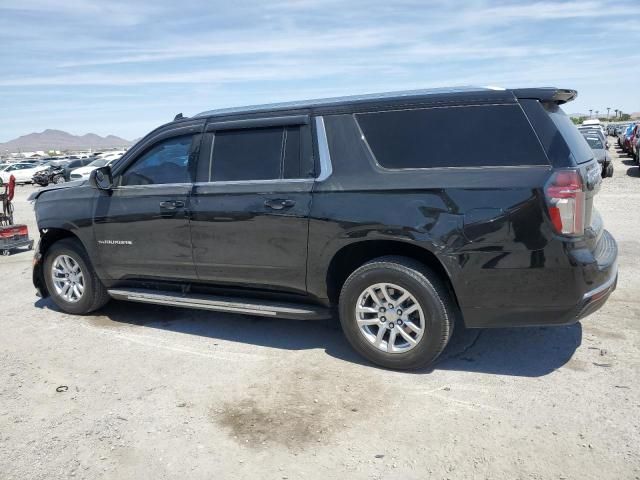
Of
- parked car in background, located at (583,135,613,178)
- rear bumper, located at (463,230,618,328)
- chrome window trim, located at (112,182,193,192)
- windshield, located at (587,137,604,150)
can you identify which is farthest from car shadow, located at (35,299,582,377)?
windshield, located at (587,137,604,150)

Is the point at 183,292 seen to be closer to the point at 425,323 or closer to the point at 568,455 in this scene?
the point at 425,323

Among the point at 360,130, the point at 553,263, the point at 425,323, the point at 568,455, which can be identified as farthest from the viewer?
the point at 360,130

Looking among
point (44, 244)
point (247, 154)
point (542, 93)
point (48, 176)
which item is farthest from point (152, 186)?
point (48, 176)

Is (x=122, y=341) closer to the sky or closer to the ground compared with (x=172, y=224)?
closer to the ground

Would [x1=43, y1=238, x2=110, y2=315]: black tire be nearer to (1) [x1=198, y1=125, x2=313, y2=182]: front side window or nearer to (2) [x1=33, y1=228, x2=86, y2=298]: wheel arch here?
(2) [x1=33, y1=228, x2=86, y2=298]: wheel arch

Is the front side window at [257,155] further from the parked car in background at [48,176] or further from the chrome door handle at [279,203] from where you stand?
the parked car in background at [48,176]

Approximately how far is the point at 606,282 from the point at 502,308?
75 cm

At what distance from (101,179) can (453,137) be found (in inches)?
132

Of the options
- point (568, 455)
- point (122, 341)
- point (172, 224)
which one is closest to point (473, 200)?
point (568, 455)

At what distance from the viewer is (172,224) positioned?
508 centimetres

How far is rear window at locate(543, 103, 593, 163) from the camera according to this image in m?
3.84

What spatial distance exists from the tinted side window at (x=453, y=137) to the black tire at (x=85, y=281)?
10.7ft

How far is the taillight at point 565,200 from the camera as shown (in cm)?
365

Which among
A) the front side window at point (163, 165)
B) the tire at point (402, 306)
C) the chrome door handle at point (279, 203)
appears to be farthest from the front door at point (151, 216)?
the tire at point (402, 306)
